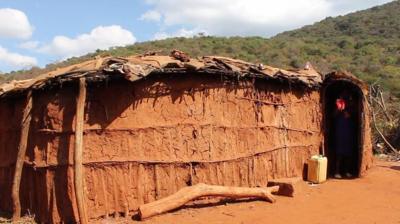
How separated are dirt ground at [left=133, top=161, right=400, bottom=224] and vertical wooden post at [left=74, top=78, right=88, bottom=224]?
106 centimetres

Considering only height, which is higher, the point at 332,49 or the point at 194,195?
the point at 332,49

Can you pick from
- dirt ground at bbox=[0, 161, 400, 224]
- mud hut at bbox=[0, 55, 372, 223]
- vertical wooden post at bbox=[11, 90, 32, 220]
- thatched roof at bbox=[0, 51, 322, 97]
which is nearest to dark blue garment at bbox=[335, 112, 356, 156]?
dirt ground at bbox=[0, 161, 400, 224]

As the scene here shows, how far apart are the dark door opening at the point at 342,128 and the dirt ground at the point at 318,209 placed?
3.37 feet

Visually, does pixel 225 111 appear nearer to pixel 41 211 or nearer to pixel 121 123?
pixel 121 123

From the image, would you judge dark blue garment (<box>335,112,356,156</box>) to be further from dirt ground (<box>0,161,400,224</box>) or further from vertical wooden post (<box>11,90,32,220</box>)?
vertical wooden post (<box>11,90,32,220</box>)

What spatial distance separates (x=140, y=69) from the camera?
7.85 meters

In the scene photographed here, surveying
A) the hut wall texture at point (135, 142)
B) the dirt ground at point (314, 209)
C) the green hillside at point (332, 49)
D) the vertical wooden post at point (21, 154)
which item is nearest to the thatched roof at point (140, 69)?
the hut wall texture at point (135, 142)

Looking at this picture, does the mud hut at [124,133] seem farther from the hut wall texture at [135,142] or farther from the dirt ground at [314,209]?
the dirt ground at [314,209]

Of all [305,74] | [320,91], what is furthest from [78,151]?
[320,91]

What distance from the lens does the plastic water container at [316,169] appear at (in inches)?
434

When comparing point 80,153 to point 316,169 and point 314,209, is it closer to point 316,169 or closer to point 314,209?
point 314,209

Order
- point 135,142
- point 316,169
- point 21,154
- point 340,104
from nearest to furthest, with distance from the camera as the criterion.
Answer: point 21,154 → point 135,142 → point 316,169 → point 340,104

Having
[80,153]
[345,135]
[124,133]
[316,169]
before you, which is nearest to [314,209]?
[316,169]

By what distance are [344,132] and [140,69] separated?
601 cm
